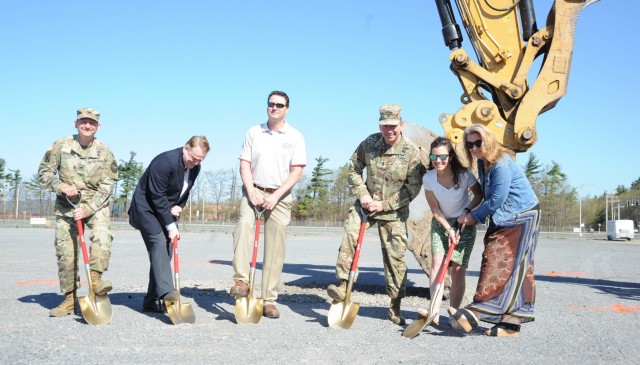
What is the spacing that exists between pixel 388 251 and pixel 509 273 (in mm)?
1170

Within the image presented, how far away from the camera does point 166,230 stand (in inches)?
221

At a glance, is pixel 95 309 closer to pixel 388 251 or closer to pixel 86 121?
pixel 86 121

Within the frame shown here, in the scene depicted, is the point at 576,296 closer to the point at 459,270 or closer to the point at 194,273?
the point at 459,270

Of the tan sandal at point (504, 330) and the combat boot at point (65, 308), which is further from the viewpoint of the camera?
the combat boot at point (65, 308)

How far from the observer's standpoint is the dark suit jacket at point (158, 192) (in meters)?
5.45

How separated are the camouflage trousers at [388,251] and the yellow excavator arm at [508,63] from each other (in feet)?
10.2

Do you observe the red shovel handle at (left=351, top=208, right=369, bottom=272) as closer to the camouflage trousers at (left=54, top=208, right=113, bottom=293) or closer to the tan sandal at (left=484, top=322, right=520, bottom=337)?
the tan sandal at (left=484, top=322, right=520, bottom=337)

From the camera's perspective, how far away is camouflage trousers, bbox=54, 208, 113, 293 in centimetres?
544

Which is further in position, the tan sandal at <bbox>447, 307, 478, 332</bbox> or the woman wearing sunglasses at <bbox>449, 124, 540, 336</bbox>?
the woman wearing sunglasses at <bbox>449, 124, 540, 336</bbox>

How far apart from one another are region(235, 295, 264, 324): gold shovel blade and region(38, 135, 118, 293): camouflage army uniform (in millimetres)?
1384

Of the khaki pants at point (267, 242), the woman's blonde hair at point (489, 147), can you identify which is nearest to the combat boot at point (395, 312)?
the khaki pants at point (267, 242)

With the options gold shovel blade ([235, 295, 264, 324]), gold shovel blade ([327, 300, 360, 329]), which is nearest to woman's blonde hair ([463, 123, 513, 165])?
gold shovel blade ([327, 300, 360, 329])

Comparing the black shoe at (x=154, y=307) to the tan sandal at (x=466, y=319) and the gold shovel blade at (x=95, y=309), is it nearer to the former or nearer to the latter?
the gold shovel blade at (x=95, y=309)

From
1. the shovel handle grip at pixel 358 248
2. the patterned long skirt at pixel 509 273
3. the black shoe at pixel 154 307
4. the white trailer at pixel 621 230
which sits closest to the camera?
the patterned long skirt at pixel 509 273
